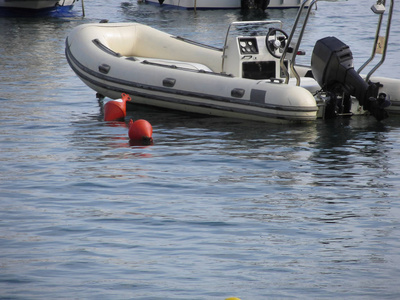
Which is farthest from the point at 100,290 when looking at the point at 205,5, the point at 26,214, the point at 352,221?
the point at 205,5

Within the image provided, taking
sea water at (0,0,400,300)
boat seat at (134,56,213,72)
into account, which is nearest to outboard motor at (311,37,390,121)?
sea water at (0,0,400,300)

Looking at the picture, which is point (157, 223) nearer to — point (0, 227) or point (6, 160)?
point (0, 227)

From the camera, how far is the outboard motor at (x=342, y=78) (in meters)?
10.5

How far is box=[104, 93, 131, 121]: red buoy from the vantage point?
11242 mm

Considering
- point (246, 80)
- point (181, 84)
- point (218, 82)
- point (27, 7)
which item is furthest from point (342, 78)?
point (27, 7)

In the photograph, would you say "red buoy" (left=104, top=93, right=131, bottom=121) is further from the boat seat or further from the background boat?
the background boat

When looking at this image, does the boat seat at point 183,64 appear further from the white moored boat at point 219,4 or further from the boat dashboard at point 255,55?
the white moored boat at point 219,4

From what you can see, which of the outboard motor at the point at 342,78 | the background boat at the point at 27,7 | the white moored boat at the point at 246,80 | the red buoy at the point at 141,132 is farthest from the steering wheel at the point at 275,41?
the background boat at the point at 27,7

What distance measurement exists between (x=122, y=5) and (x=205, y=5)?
4.60m

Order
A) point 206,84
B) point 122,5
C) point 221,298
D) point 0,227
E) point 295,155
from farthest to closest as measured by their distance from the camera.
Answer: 1. point 122,5
2. point 206,84
3. point 295,155
4. point 0,227
5. point 221,298

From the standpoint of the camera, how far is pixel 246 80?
1081cm

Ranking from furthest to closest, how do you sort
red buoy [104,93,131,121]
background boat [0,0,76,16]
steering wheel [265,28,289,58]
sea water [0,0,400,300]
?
background boat [0,0,76,16] → steering wheel [265,28,289,58] → red buoy [104,93,131,121] → sea water [0,0,400,300]

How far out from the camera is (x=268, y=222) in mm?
6723

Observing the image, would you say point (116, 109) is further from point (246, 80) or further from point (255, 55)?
point (255, 55)
